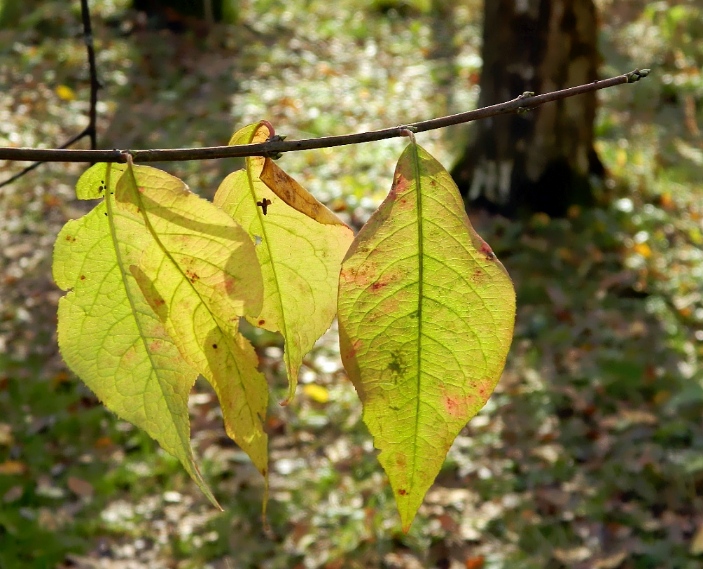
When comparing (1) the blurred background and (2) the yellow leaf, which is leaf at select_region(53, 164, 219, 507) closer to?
(1) the blurred background

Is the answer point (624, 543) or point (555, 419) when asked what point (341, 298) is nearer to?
point (624, 543)

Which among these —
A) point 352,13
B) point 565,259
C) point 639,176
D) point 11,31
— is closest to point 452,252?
point 565,259

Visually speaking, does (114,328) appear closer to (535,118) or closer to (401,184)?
(401,184)

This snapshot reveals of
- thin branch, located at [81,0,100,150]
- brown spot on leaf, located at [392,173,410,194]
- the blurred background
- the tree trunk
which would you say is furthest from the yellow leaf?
brown spot on leaf, located at [392,173,410,194]

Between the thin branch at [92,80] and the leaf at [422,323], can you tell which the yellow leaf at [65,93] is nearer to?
the thin branch at [92,80]

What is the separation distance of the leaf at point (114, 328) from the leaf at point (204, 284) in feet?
0.08

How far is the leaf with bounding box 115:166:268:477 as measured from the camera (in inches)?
19.9

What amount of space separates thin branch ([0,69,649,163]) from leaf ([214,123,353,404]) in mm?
51

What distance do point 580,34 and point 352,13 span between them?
4017 millimetres

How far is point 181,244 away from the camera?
1.69 feet

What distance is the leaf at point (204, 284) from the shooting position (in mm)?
504

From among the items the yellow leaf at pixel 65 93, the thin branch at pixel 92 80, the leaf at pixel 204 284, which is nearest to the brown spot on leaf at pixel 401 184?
the leaf at pixel 204 284

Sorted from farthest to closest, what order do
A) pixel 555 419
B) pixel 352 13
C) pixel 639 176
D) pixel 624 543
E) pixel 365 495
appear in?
pixel 352 13
pixel 639 176
pixel 555 419
pixel 365 495
pixel 624 543

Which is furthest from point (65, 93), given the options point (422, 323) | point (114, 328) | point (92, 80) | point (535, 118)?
point (422, 323)
